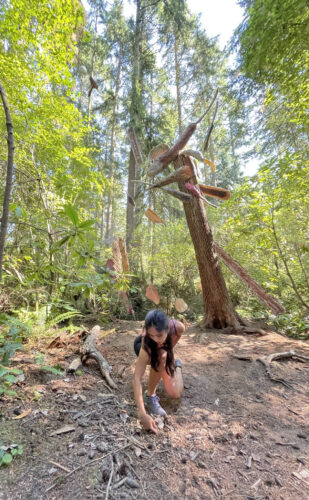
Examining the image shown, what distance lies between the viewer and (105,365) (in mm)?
2408

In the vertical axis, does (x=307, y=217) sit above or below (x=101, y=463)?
above

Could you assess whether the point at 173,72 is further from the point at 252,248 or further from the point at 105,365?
the point at 105,365

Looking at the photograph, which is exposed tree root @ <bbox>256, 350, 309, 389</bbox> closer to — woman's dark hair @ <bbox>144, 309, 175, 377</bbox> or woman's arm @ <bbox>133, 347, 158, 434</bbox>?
woman's dark hair @ <bbox>144, 309, 175, 377</bbox>

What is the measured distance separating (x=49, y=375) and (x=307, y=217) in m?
4.68

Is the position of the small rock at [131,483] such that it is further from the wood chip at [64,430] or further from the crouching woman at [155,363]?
the wood chip at [64,430]

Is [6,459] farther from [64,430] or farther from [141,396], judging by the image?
[141,396]

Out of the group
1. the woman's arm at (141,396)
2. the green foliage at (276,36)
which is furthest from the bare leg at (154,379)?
the green foliage at (276,36)

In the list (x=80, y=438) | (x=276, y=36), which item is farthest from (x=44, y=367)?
(x=276, y=36)

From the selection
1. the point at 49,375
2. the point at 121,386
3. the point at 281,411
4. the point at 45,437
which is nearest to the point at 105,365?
the point at 121,386

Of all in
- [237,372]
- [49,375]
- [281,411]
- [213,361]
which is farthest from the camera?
[213,361]

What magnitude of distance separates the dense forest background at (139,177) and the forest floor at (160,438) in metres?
0.78

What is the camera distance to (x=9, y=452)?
1.22 meters

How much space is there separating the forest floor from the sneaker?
0.09 metres

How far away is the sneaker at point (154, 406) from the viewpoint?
1.83m
